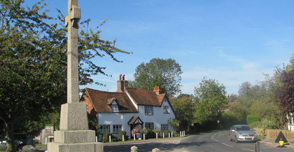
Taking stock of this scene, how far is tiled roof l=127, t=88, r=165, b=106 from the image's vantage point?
143ft

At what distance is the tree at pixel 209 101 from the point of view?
61.6 m

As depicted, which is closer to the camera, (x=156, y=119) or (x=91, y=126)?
(x=91, y=126)

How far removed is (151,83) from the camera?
6900cm

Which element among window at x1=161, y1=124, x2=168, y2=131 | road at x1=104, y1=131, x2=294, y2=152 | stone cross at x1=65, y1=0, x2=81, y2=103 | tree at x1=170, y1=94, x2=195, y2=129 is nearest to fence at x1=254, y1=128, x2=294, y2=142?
road at x1=104, y1=131, x2=294, y2=152

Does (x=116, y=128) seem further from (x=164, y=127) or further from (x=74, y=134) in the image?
(x=74, y=134)

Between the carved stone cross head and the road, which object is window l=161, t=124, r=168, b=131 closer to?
the road

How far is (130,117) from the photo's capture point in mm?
40188

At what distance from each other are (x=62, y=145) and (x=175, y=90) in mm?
64567

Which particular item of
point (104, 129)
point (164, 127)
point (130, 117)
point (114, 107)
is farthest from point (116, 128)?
point (164, 127)

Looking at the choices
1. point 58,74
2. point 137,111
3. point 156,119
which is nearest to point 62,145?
point 58,74

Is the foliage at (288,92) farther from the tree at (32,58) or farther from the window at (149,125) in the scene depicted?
the window at (149,125)

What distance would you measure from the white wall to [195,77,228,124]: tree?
1317 cm

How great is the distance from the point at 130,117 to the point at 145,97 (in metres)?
6.92

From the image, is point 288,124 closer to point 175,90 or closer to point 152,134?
point 152,134
